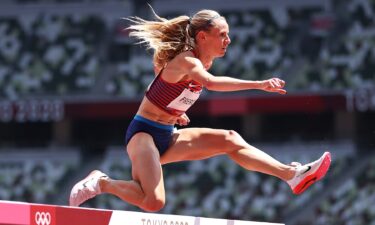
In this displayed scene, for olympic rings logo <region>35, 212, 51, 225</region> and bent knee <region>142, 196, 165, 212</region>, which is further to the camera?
bent knee <region>142, 196, 165, 212</region>

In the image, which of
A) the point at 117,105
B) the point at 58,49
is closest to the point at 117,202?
the point at 117,105

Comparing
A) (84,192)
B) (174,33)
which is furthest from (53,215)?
(174,33)

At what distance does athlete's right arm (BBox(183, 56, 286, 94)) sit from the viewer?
23.9ft

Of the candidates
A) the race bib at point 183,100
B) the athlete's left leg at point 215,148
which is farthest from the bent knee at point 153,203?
the race bib at point 183,100

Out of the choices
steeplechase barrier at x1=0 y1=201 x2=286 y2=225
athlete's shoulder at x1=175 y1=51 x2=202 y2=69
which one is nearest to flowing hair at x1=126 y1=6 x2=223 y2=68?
athlete's shoulder at x1=175 y1=51 x2=202 y2=69

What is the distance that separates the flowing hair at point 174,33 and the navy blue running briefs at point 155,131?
497 mm

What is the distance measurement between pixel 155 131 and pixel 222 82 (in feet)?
2.81

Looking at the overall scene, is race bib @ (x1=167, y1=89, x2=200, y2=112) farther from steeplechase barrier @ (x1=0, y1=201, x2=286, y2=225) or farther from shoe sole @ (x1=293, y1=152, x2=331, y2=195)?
steeplechase barrier @ (x1=0, y1=201, x2=286, y2=225)

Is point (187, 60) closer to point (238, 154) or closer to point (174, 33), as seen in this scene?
point (174, 33)

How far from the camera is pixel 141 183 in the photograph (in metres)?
7.80

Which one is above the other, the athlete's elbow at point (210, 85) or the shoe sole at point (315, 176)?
the athlete's elbow at point (210, 85)

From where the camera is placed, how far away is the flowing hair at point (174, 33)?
8.00 meters

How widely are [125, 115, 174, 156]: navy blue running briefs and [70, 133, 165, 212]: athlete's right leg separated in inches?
2.4

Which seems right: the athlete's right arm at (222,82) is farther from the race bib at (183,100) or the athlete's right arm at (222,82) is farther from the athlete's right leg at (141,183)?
the athlete's right leg at (141,183)
